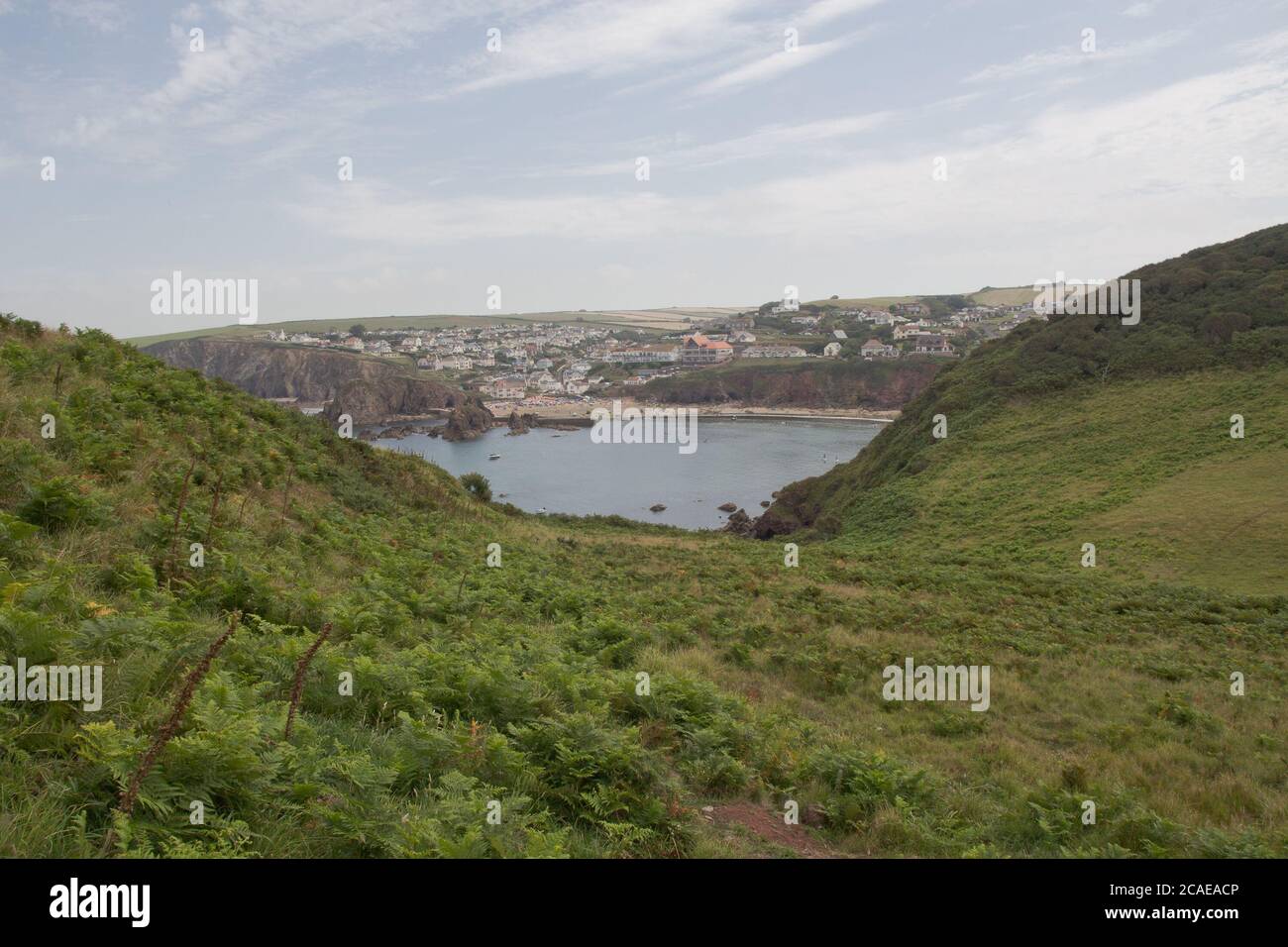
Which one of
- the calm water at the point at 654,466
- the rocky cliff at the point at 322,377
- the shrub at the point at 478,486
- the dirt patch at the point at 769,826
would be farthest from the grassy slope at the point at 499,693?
the rocky cliff at the point at 322,377

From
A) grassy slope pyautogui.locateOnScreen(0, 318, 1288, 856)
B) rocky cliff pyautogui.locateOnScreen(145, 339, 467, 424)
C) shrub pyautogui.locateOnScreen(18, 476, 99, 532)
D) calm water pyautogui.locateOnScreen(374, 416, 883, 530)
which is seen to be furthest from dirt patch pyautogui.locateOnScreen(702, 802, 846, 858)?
rocky cliff pyautogui.locateOnScreen(145, 339, 467, 424)

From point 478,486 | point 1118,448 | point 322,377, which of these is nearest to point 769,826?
point 478,486

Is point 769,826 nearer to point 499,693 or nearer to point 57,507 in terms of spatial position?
point 499,693

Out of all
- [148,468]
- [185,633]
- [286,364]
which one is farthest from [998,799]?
[286,364]

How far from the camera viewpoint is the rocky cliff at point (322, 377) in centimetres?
13400

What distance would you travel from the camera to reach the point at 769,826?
238 inches

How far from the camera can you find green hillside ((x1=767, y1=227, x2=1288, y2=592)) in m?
27.9

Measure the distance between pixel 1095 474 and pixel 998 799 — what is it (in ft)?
116

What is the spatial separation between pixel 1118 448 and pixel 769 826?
41538mm

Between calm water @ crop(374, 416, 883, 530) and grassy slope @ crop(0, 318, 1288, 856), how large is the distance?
48.3 meters

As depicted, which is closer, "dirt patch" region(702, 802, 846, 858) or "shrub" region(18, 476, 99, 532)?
"dirt patch" region(702, 802, 846, 858)

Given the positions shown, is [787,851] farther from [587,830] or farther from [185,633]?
[185,633]

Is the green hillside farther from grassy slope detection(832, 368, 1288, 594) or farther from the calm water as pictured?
the calm water

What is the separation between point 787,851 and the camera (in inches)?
212
